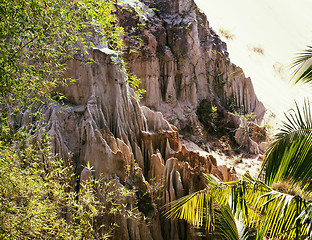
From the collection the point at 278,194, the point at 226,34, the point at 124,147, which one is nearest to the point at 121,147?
the point at 124,147

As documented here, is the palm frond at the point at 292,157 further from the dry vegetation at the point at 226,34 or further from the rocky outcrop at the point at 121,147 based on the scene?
the dry vegetation at the point at 226,34

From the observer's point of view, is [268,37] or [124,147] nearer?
[124,147]

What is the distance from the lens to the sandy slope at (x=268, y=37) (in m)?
25.9

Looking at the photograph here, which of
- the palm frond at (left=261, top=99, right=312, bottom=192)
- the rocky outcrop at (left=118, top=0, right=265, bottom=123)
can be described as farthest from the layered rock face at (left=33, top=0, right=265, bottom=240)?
the rocky outcrop at (left=118, top=0, right=265, bottom=123)

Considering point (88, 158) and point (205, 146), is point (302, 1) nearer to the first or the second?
point (205, 146)

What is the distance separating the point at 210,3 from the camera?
39656 millimetres

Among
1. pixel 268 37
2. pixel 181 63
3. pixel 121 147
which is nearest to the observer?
pixel 121 147

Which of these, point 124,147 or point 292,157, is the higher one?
point 292,157

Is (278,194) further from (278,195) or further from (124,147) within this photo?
(124,147)

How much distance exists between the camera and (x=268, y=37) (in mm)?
38625

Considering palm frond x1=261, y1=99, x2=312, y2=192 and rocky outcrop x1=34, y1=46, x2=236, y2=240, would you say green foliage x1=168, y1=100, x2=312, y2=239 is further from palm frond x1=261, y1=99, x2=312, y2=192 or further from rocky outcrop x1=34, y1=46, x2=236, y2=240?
rocky outcrop x1=34, y1=46, x2=236, y2=240

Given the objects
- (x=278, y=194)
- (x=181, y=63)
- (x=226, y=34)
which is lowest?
(x=278, y=194)

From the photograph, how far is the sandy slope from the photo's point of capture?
85.1 feet

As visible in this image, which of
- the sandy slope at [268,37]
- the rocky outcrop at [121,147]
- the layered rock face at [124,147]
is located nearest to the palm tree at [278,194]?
the layered rock face at [124,147]
